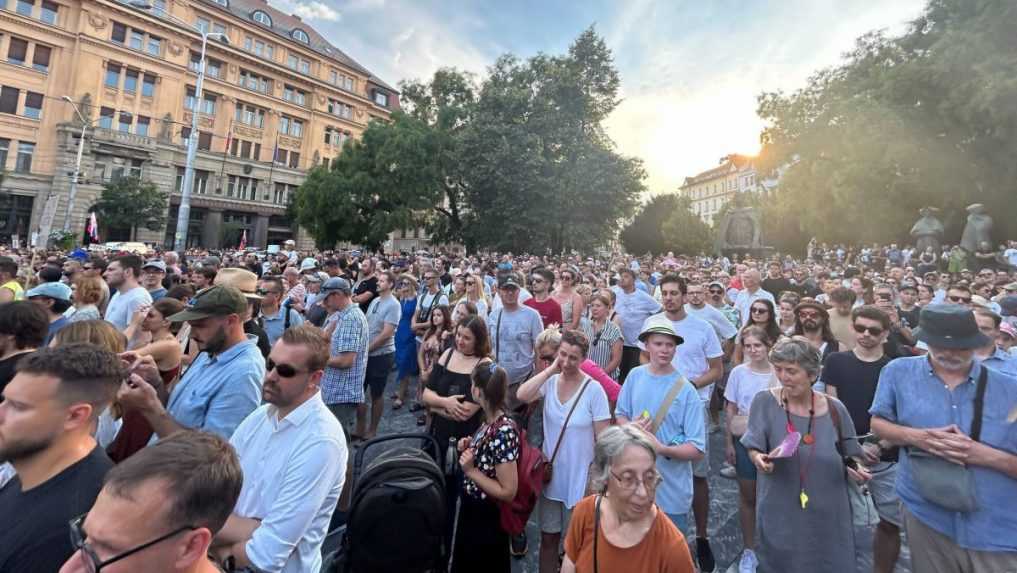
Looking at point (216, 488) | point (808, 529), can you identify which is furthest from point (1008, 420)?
point (216, 488)

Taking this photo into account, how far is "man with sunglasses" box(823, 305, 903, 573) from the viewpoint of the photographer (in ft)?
10.4

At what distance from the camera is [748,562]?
3225 millimetres

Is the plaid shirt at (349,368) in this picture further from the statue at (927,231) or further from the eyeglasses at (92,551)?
the statue at (927,231)

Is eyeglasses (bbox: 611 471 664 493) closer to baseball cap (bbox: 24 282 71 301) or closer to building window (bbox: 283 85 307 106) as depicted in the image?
baseball cap (bbox: 24 282 71 301)

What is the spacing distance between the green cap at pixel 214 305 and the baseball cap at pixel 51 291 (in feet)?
8.45

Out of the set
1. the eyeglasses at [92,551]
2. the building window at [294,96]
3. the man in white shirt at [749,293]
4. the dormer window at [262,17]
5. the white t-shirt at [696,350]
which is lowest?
the eyeglasses at [92,551]

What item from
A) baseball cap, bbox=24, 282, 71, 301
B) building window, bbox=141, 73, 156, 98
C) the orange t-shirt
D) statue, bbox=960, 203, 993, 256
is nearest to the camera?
the orange t-shirt

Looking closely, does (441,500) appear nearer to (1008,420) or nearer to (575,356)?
(575,356)

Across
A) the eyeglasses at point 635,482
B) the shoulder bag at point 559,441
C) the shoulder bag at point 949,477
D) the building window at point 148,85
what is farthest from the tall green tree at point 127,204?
the shoulder bag at point 949,477

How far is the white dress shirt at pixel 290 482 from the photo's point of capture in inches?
70.9

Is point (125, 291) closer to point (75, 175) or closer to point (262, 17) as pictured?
point (75, 175)

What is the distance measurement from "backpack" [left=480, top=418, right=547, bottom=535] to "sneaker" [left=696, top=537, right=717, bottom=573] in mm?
1478

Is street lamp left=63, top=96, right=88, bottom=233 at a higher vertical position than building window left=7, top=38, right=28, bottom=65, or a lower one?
lower

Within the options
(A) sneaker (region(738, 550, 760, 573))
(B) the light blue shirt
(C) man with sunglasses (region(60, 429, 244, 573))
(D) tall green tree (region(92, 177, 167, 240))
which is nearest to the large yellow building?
(D) tall green tree (region(92, 177, 167, 240))
